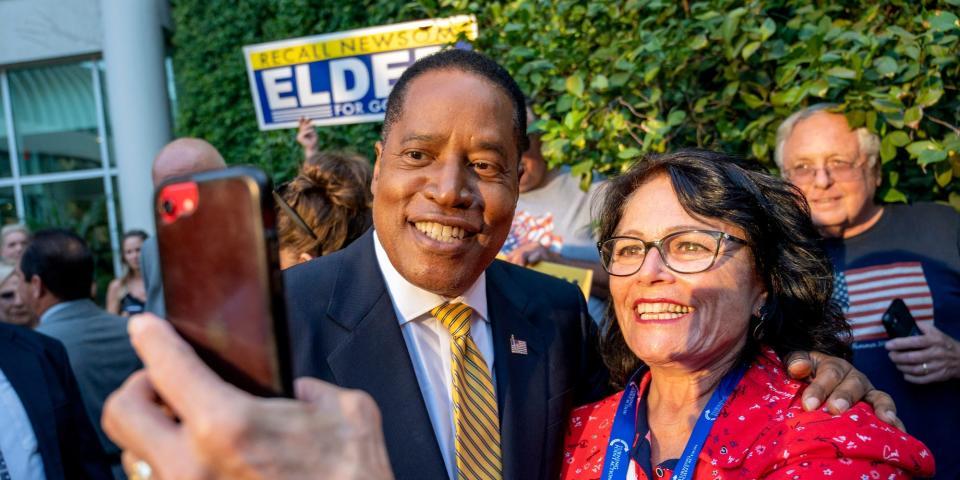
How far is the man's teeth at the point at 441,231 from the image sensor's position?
6.49ft

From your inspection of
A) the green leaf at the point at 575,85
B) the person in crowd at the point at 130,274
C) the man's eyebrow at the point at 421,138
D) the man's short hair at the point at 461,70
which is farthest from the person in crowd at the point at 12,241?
the man's eyebrow at the point at 421,138

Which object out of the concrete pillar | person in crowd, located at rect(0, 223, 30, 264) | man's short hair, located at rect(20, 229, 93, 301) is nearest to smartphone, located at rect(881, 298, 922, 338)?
man's short hair, located at rect(20, 229, 93, 301)

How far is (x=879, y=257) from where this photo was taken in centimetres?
323

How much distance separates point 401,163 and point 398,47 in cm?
301

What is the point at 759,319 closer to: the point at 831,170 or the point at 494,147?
the point at 494,147

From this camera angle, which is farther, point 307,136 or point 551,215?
point 307,136

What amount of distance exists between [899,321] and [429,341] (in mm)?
1880

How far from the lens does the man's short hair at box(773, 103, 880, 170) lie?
10.7 feet

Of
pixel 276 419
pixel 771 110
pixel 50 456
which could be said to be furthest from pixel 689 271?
pixel 50 456

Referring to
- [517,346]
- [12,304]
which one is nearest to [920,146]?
→ [517,346]

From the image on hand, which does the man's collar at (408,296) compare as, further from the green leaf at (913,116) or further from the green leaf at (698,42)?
the green leaf at (913,116)

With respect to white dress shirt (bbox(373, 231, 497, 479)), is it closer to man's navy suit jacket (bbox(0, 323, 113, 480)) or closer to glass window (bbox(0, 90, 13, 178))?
man's navy suit jacket (bbox(0, 323, 113, 480))

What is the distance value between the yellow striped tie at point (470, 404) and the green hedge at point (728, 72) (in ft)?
4.76

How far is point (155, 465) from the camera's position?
0.70 m
